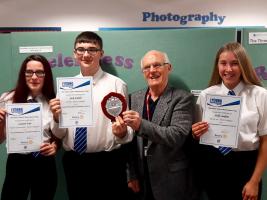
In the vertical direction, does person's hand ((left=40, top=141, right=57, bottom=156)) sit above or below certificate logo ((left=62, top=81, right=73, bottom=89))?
below

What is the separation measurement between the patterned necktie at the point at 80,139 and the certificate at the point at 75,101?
0.55 feet

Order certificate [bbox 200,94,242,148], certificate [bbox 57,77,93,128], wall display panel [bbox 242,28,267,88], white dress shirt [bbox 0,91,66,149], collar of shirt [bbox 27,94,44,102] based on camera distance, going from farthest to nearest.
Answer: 1. wall display panel [bbox 242,28,267,88]
2. collar of shirt [bbox 27,94,44,102]
3. white dress shirt [bbox 0,91,66,149]
4. certificate [bbox 57,77,93,128]
5. certificate [bbox 200,94,242,148]

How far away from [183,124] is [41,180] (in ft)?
3.88

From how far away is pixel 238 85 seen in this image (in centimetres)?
220

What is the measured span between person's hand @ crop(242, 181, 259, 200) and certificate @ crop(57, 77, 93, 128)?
1177mm

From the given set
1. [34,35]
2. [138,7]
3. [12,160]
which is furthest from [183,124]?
[138,7]

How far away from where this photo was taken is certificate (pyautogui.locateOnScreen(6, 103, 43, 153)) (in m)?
2.24

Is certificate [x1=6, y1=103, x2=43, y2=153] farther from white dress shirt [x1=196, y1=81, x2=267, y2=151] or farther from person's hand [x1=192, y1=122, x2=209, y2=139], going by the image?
white dress shirt [x1=196, y1=81, x2=267, y2=151]

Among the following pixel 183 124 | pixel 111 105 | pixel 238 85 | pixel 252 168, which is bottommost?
pixel 252 168

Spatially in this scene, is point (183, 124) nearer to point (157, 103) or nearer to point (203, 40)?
point (157, 103)

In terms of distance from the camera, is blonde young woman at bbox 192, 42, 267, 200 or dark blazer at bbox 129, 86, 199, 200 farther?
dark blazer at bbox 129, 86, 199, 200

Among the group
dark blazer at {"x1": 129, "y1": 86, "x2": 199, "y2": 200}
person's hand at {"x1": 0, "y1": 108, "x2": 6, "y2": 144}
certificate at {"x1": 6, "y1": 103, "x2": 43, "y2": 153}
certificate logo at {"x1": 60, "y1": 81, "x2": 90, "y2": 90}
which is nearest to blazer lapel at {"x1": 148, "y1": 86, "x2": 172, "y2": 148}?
dark blazer at {"x1": 129, "y1": 86, "x2": 199, "y2": 200}

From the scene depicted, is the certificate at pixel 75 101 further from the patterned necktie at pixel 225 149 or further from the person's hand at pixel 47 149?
the patterned necktie at pixel 225 149

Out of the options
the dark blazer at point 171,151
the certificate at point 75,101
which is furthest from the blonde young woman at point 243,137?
the certificate at point 75,101
